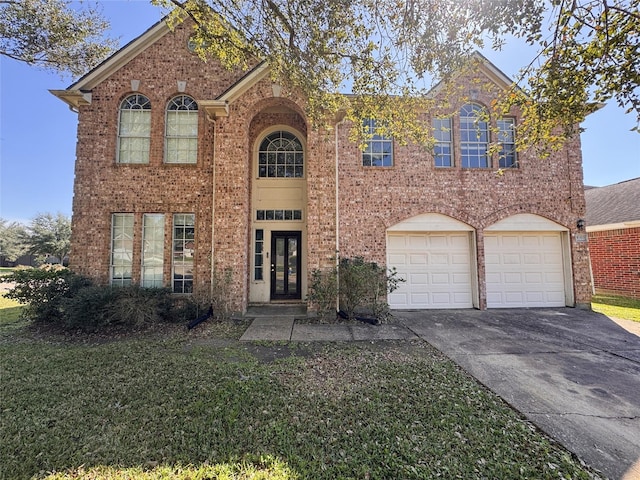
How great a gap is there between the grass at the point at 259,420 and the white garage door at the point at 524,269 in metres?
5.84

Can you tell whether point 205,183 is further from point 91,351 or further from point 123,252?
point 91,351

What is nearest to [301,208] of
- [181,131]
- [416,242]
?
[416,242]

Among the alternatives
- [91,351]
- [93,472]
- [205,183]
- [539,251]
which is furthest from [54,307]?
[539,251]

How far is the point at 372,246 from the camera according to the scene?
9.12m

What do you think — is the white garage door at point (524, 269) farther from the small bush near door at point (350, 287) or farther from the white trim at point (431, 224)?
the small bush near door at point (350, 287)

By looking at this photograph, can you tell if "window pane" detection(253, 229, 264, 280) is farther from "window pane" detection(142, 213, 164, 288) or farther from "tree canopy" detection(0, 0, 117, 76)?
"tree canopy" detection(0, 0, 117, 76)

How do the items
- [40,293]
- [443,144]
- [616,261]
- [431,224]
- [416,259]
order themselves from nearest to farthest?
[40,293] → [431,224] → [416,259] → [443,144] → [616,261]

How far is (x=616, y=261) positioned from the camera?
12148 mm

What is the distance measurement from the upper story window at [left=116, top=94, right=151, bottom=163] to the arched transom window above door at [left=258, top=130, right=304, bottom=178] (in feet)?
12.0

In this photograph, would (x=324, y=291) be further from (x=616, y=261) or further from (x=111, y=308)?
(x=616, y=261)

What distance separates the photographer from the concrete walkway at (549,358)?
124 inches

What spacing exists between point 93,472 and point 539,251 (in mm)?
11961

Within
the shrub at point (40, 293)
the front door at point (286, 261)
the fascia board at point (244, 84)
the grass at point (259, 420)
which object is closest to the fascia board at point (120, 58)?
the fascia board at point (244, 84)

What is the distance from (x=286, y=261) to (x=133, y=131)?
21.4 feet
